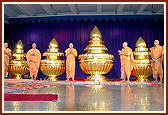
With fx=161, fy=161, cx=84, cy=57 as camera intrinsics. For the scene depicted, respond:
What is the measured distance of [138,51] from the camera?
6.32 m

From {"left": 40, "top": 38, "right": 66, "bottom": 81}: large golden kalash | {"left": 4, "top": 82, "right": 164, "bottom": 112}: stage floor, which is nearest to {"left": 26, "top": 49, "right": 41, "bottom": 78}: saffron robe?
{"left": 40, "top": 38, "right": 66, "bottom": 81}: large golden kalash

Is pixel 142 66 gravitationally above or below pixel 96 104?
above

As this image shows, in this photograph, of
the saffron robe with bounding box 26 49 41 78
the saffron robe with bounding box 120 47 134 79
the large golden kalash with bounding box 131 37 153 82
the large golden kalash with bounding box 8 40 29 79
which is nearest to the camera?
the saffron robe with bounding box 120 47 134 79

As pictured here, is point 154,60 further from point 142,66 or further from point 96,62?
point 96,62

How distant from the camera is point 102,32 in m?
9.19

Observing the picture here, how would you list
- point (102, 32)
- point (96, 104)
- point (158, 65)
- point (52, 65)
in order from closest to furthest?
point (96, 104) < point (158, 65) < point (52, 65) < point (102, 32)

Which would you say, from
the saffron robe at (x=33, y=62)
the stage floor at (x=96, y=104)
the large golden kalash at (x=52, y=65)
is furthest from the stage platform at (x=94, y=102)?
the saffron robe at (x=33, y=62)

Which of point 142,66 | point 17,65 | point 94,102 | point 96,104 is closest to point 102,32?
point 142,66

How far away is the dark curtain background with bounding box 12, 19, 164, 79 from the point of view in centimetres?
904

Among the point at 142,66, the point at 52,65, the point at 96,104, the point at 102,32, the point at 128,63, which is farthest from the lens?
the point at 102,32

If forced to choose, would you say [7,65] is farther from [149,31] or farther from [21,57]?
[149,31]

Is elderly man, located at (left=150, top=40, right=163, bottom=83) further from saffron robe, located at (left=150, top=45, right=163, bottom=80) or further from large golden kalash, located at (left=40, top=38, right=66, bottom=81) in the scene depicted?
large golden kalash, located at (left=40, top=38, right=66, bottom=81)

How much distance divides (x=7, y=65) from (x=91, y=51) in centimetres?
354

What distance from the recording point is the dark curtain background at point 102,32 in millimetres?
9039
